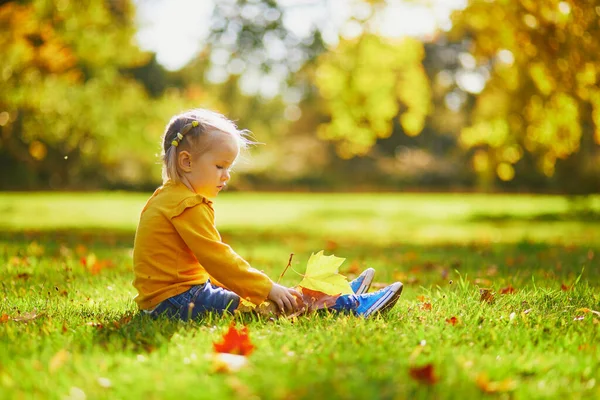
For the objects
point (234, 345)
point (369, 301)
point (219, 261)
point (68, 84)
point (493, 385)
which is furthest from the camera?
point (68, 84)

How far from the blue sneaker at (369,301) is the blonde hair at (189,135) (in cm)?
96

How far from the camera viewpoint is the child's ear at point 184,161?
2.94 meters

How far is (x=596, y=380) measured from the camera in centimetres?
199

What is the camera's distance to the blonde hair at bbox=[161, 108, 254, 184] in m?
2.93

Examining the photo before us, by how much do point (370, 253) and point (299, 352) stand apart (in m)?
4.57

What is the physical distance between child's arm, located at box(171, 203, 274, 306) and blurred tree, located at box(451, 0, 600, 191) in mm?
7547

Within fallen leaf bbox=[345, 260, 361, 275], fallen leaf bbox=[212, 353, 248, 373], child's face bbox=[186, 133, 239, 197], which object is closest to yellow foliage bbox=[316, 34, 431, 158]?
fallen leaf bbox=[345, 260, 361, 275]

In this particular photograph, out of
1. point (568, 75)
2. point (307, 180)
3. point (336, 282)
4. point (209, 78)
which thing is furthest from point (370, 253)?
point (209, 78)

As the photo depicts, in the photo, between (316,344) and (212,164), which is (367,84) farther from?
(316,344)

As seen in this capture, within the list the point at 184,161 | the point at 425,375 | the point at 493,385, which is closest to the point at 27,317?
the point at 184,161

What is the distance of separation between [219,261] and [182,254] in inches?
9.3

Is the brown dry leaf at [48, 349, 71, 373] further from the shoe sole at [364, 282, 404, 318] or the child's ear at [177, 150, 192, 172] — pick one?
the shoe sole at [364, 282, 404, 318]

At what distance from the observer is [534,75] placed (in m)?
12.3

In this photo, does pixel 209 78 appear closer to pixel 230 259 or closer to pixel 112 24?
pixel 112 24
